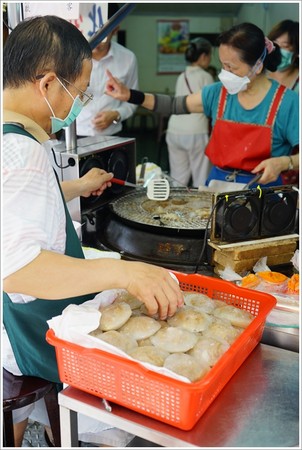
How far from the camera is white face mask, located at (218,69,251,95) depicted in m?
2.54

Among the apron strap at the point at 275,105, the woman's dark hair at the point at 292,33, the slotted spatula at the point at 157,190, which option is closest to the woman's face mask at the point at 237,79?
the apron strap at the point at 275,105

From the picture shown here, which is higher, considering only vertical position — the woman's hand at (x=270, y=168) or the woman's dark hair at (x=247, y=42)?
the woman's dark hair at (x=247, y=42)

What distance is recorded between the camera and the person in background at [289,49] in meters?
3.88

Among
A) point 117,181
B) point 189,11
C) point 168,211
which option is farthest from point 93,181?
point 189,11

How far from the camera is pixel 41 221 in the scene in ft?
3.83

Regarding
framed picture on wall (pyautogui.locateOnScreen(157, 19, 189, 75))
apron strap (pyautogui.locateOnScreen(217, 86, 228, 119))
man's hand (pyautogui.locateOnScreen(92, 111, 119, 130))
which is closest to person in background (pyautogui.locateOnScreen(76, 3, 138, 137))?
man's hand (pyautogui.locateOnScreen(92, 111, 119, 130))

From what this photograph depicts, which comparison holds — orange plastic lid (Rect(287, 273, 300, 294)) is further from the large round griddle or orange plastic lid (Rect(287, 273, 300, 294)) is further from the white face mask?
the white face mask

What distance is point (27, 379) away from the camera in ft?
4.87

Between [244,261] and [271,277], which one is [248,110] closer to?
[244,261]

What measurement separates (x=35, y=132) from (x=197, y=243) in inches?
32.4

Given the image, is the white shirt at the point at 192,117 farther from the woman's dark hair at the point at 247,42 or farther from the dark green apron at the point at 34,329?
the dark green apron at the point at 34,329

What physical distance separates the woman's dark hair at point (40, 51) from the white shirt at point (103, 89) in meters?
2.32

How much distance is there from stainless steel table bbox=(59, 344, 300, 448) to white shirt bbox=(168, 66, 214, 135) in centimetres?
415

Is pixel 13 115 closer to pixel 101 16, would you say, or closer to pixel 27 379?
pixel 27 379
